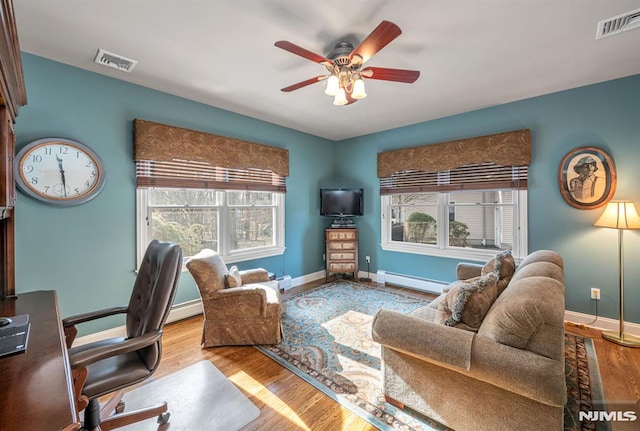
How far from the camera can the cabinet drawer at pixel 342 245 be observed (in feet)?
15.5

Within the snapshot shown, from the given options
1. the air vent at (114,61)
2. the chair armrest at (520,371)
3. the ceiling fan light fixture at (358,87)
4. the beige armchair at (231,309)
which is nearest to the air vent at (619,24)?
the ceiling fan light fixture at (358,87)

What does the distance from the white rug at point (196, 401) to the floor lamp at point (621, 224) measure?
11.3ft

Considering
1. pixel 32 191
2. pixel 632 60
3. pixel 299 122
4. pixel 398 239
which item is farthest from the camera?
pixel 398 239

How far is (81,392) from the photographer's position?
1287 millimetres

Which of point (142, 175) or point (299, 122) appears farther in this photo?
point (299, 122)

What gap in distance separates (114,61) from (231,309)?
96.3 inches

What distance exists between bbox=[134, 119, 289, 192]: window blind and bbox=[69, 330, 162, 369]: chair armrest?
2100 mm

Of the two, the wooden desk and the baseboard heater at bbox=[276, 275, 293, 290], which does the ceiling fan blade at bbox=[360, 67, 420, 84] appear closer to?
the wooden desk

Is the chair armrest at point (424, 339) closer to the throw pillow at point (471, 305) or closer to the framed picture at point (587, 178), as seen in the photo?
the throw pillow at point (471, 305)

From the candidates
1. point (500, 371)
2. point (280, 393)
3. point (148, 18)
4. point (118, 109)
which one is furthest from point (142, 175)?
point (500, 371)

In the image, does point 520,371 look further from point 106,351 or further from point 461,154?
point 461,154

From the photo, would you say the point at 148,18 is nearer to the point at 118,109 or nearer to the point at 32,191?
the point at 118,109

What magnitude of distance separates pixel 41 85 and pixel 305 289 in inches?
A: 147

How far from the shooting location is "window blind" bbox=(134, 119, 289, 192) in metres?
2.95
